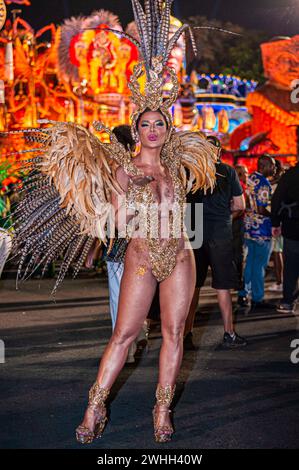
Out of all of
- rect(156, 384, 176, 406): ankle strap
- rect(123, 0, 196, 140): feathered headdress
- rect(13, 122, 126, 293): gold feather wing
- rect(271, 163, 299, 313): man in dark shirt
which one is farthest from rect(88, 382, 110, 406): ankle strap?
rect(271, 163, 299, 313): man in dark shirt

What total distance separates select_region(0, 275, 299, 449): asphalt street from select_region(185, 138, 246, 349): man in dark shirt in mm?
266

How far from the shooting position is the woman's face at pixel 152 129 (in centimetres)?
457

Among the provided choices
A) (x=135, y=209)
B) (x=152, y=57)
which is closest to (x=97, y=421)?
(x=135, y=209)

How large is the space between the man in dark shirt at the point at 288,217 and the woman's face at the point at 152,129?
421cm

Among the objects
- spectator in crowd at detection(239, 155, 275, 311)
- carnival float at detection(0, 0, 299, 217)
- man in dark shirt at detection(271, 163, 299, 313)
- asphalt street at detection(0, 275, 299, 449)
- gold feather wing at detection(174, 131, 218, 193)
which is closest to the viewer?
asphalt street at detection(0, 275, 299, 449)

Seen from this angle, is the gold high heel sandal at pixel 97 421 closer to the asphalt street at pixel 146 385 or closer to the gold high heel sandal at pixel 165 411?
the asphalt street at pixel 146 385

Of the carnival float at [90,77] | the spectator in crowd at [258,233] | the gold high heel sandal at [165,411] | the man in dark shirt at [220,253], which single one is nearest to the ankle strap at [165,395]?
the gold high heel sandal at [165,411]

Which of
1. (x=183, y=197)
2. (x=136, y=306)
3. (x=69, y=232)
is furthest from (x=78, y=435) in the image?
(x=183, y=197)

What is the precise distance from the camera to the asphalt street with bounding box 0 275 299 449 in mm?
4555

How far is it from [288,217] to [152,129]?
4.41 m

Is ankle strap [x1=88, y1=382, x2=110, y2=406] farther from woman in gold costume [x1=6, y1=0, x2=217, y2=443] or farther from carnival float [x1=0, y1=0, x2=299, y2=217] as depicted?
carnival float [x1=0, y1=0, x2=299, y2=217]

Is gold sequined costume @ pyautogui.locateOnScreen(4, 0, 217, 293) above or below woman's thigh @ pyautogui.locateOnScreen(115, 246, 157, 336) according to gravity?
above

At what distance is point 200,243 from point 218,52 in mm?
48744

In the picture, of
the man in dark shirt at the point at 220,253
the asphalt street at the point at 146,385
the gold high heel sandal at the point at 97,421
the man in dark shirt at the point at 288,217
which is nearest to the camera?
the gold high heel sandal at the point at 97,421
